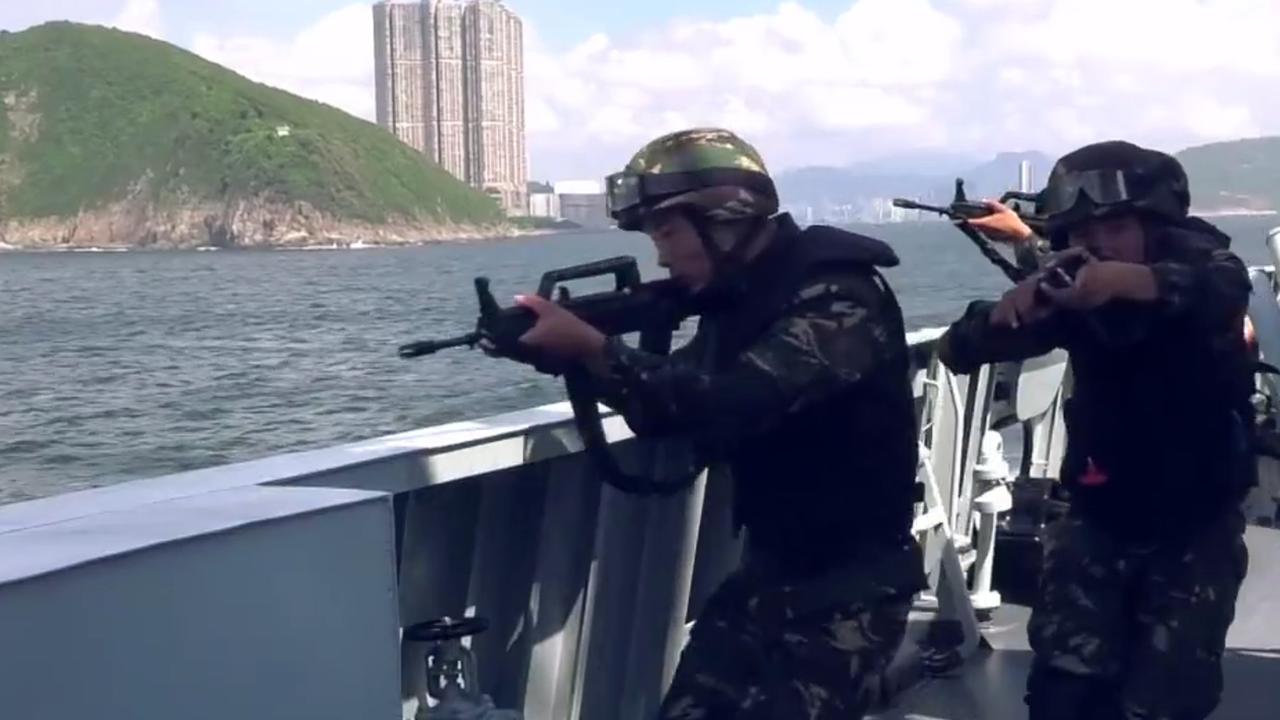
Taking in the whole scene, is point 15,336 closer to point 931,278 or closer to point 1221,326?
point 931,278

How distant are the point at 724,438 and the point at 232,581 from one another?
3.63ft

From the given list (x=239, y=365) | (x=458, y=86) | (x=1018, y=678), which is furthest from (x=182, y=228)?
(x=1018, y=678)

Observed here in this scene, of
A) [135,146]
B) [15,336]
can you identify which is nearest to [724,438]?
[15,336]

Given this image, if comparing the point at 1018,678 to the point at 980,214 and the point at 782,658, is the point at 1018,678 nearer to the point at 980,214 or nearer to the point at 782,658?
the point at 980,214

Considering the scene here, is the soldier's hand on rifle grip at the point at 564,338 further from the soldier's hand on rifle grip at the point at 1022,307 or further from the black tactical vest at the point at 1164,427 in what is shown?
the black tactical vest at the point at 1164,427

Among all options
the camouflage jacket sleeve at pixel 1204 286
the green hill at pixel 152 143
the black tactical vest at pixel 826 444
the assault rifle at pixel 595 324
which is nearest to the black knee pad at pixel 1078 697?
the black tactical vest at pixel 826 444

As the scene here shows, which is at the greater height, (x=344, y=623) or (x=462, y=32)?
(x=462, y=32)

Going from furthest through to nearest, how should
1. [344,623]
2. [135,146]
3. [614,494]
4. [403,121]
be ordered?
1. [403,121]
2. [135,146]
3. [614,494]
4. [344,623]

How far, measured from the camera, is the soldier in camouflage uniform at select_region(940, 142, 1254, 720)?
3.71 m

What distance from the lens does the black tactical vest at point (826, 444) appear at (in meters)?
3.39

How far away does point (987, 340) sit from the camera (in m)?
3.75

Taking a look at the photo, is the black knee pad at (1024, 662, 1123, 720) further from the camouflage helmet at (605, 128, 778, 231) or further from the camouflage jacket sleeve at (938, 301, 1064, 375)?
the camouflage helmet at (605, 128, 778, 231)

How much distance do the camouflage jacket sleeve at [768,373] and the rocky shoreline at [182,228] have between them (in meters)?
113

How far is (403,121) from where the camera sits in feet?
561
